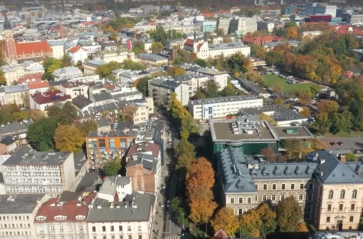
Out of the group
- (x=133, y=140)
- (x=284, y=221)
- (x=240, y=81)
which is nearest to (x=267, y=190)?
(x=284, y=221)

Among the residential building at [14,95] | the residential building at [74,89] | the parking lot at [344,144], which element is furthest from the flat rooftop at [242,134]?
the residential building at [14,95]

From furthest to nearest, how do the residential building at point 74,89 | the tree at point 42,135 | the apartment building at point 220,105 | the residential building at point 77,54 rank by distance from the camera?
1. the residential building at point 77,54
2. the residential building at point 74,89
3. the apartment building at point 220,105
4. the tree at point 42,135

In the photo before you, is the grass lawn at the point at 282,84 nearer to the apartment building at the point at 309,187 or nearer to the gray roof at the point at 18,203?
the apartment building at the point at 309,187

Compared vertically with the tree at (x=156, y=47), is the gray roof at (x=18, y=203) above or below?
below

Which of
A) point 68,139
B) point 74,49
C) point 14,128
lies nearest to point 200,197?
point 68,139

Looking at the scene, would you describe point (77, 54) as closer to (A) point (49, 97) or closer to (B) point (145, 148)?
(A) point (49, 97)

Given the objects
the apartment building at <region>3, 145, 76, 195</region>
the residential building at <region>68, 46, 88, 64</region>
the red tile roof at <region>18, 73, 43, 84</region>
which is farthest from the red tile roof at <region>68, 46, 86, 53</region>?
the apartment building at <region>3, 145, 76, 195</region>

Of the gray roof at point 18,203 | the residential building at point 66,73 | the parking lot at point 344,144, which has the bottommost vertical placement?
the parking lot at point 344,144
